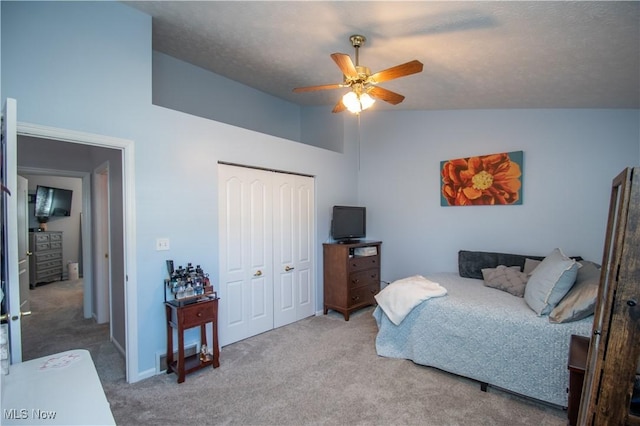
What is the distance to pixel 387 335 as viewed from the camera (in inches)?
119

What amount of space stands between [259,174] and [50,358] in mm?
2474

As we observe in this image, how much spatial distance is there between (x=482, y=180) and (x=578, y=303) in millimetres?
1958

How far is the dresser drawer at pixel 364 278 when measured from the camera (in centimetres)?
404

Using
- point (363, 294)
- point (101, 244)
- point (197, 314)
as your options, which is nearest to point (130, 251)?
point (197, 314)

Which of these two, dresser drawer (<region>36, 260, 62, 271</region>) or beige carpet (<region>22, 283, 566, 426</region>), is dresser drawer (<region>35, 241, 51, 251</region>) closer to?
dresser drawer (<region>36, 260, 62, 271</region>)

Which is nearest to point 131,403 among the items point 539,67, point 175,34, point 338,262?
point 338,262

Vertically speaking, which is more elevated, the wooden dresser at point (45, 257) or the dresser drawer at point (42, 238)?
the dresser drawer at point (42, 238)

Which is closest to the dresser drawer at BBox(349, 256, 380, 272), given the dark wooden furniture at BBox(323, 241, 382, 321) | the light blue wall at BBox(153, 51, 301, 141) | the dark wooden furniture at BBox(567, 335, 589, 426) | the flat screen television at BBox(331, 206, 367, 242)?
the dark wooden furniture at BBox(323, 241, 382, 321)

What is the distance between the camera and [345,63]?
2092 millimetres

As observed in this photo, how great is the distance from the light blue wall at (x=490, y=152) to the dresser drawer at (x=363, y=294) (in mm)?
416

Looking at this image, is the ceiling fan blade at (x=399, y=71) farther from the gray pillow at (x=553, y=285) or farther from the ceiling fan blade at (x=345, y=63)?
the gray pillow at (x=553, y=285)

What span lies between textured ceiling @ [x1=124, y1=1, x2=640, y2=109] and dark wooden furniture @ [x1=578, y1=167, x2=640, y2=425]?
122 centimetres

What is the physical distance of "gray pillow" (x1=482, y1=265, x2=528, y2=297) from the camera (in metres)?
2.88

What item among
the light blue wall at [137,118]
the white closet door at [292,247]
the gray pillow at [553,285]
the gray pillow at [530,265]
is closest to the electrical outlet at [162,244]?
the light blue wall at [137,118]
